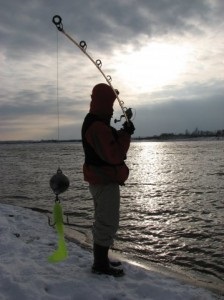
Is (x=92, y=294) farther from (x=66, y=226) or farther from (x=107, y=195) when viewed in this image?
(x=66, y=226)

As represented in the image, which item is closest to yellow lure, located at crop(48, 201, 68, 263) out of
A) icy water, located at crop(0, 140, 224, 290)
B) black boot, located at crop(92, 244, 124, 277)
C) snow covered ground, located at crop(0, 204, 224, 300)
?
snow covered ground, located at crop(0, 204, 224, 300)

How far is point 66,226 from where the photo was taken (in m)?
10.1

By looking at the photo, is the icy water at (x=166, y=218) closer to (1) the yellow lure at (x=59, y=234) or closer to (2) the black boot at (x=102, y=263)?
(2) the black boot at (x=102, y=263)

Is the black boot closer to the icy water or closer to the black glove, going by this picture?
the black glove

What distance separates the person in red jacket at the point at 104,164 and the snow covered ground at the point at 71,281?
349mm

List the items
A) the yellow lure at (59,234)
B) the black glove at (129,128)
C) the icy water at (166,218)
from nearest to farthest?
the black glove at (129,128)
the yellow lure at (59,234)
the icy water at (166,218)

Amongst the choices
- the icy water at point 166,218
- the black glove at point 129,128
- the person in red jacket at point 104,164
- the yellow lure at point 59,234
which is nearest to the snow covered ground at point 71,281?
the yellow lure at point 59,234

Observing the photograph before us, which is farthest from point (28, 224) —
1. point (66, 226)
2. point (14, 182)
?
point (14, 182)

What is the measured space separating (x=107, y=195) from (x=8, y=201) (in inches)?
437

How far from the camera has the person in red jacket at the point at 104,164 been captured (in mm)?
4895

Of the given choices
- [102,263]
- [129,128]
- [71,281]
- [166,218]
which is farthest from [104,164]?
[166,218]

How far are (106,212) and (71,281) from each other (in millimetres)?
919

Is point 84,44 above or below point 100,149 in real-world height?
above


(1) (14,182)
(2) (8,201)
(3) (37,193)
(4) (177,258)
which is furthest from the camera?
(1) (14,182)
